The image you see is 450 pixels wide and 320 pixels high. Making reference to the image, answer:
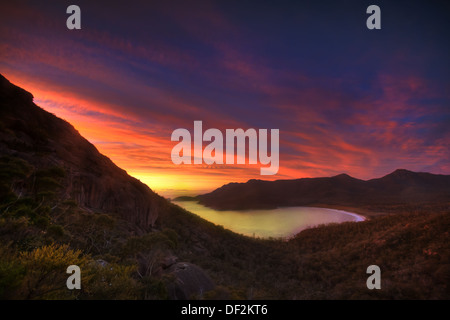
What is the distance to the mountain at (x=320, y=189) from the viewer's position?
85812 millimetres

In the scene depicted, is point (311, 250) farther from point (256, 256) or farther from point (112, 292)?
point (112, 292)

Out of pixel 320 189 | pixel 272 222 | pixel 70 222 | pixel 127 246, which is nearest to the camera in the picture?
pixel 127 246

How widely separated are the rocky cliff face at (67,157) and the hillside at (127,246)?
0.08m

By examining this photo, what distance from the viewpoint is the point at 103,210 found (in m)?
14.6

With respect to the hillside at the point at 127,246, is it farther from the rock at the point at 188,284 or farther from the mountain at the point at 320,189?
the mountain at the point at 320,189

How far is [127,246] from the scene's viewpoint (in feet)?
28.5

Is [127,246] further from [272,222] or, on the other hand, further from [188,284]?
[272,222]

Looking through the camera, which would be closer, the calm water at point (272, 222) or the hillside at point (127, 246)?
the hillside at point (127, 246)

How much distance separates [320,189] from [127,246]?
Answer: 106769 mm

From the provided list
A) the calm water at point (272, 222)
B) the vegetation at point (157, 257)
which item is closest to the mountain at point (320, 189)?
the calm water at point (272, 222)

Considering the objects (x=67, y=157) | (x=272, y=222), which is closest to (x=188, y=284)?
(x=67, y=157)

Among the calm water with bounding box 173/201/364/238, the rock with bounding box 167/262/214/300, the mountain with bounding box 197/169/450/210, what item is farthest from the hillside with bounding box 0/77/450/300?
the mountain with bounding box 197/169/450/210

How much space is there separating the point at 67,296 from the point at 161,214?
1781 cm
